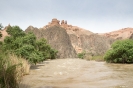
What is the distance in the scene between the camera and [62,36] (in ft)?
396

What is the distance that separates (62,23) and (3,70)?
167 meters

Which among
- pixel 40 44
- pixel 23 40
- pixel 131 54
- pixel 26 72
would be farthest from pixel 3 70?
pixel 40 44

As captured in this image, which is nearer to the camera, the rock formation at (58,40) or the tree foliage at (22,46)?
the tree foliage at (22,46)

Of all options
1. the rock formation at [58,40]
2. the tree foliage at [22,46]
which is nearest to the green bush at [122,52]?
the tree foliage at [22,46]

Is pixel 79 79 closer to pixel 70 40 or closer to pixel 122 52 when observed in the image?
pixel 122 52

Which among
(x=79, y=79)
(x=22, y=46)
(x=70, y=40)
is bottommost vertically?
(x=79, y=79)

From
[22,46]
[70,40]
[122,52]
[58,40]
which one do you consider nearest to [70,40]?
[70,40]

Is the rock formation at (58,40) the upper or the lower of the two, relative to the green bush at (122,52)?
upper

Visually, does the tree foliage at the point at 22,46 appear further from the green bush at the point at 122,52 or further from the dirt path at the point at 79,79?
the green bush at the point at 122,52

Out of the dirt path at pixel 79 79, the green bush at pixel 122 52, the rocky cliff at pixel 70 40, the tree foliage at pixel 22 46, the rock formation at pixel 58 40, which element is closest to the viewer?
the dirt path at pixel 79 79

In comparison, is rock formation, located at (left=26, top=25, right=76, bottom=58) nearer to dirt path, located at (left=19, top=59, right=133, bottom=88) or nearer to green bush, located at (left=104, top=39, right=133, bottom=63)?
green bush, located at (left=104, top=39, right=133, bottom=63)

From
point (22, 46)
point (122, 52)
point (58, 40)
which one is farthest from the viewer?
point (58, 40)

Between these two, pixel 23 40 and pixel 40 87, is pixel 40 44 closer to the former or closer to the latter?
pixel 23 40

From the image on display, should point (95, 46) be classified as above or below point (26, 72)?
above
